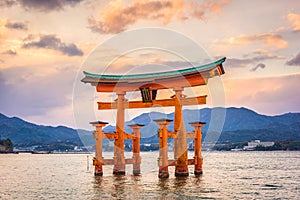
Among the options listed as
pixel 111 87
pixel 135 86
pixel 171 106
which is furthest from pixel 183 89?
pixel 111 87

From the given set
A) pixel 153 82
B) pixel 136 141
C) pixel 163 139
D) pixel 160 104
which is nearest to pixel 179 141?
pixel 163 139

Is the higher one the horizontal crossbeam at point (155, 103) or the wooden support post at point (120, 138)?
the horizontal crossbeam at point (155, 103)

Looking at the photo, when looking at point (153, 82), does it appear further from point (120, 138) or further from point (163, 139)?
point (120, 138)

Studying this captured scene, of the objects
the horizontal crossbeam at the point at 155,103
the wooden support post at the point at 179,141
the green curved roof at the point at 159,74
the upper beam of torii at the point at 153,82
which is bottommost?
the wooden support post at the point at 179,141

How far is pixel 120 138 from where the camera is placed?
129 ft

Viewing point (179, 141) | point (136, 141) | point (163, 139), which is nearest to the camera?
point (163, 139)

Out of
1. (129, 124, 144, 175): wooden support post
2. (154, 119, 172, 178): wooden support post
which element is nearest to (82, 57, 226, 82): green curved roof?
(154, 119, 172, 178): wooden support post

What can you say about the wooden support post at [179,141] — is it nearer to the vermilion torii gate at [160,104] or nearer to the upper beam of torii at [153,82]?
the vermilion torii gate at [160,104]

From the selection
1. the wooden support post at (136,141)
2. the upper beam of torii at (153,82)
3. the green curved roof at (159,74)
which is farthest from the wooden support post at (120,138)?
the green curved roof at (159,74)

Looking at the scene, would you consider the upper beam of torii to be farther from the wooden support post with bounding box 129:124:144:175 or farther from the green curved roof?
the wooden support post with bounding box 129:124:144:175

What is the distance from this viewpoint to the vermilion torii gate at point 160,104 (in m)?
35.6

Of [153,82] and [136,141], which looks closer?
[153,82]

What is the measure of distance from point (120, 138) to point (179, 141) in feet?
19.4

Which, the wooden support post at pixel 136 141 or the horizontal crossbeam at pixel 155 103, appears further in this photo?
the wooden support post at pixel 136 141
